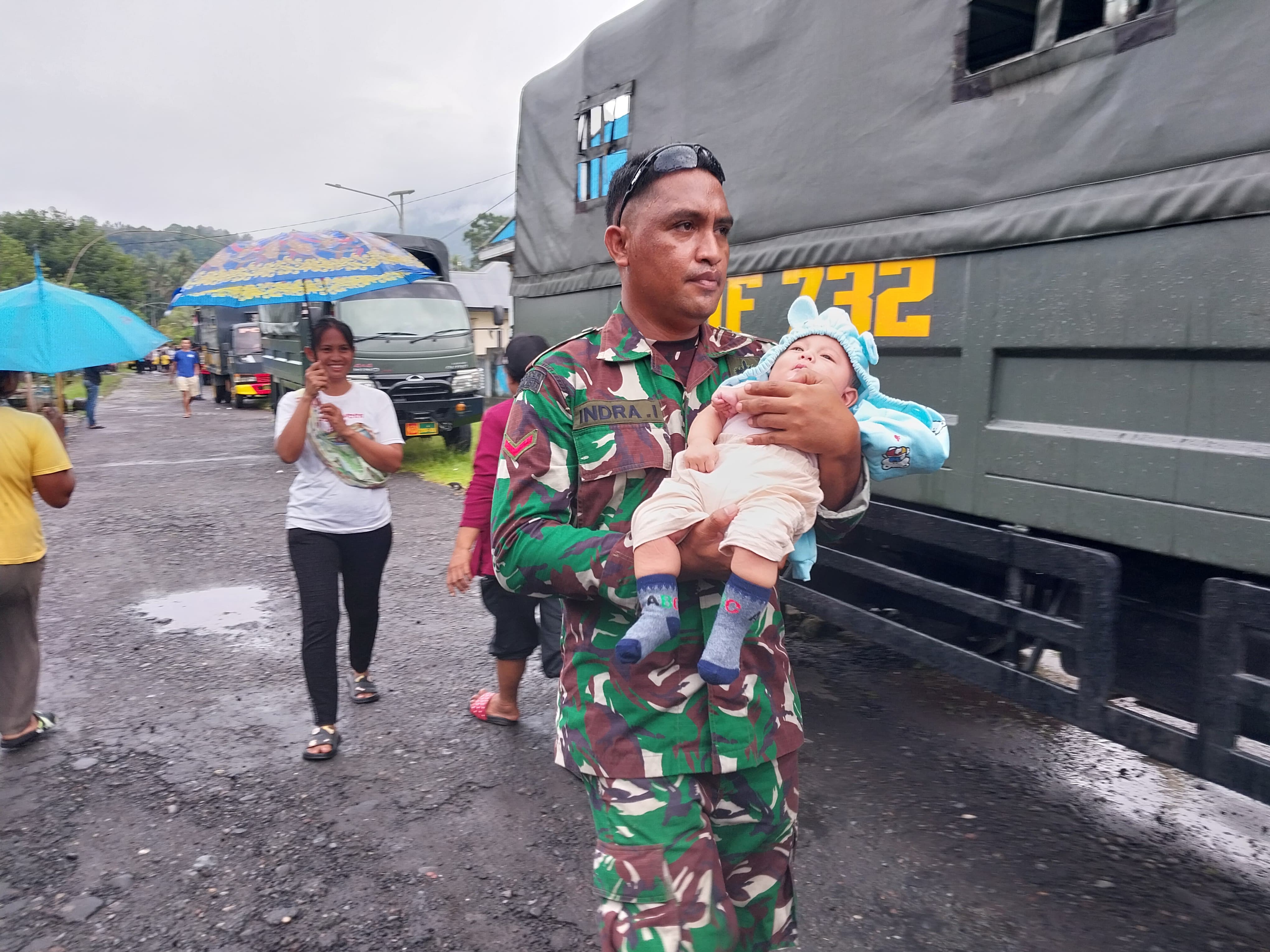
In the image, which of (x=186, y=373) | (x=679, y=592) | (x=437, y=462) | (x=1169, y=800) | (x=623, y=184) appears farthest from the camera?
(x=186, y=373)

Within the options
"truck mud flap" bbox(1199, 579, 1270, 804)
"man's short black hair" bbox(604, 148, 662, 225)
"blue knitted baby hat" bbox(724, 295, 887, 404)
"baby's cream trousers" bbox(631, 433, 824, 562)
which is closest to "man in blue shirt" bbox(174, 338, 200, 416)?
"man's short black hair" bbox(604, 148, 662, 225)

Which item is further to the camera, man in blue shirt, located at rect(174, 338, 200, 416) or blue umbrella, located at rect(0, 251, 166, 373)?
man in blue shirt, located at rect(174, 338, 200, 416)

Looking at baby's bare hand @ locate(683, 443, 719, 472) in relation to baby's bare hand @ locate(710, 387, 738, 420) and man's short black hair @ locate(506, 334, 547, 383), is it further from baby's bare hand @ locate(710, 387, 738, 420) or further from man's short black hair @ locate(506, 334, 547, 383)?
man's short black hair @ locate(506, 334, 547, 383)

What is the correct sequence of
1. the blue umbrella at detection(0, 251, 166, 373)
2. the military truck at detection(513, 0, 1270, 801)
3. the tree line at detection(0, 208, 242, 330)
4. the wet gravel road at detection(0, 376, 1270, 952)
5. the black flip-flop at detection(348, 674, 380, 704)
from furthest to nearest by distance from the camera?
the tree line at detection(0, 208, 242, 330)
the black flip-flop at detection(348, 674, 380, 704)
the blue umbrella at detection(0, 251, 166, 373)
the wet gravel road at detection(0, 376, 1270, 952)
the military truck at detection(513, 0, 1270, 801)

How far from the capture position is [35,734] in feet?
13.2

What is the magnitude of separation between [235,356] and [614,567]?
24082 millimetres

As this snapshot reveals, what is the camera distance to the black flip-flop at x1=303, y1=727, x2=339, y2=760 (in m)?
3.81

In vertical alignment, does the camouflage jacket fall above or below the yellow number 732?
below

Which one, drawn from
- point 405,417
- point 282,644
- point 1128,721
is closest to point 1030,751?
point 1128,721

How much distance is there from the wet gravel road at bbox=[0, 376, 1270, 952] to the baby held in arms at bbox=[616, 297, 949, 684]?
1.61m

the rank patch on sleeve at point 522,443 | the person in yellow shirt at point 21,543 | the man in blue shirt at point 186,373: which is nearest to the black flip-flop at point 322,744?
the person in yellow shirt at point 21,543

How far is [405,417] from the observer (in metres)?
11.5

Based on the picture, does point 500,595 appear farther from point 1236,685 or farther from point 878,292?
point 1236,685

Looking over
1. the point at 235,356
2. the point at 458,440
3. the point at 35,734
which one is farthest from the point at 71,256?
the point at 35,734
